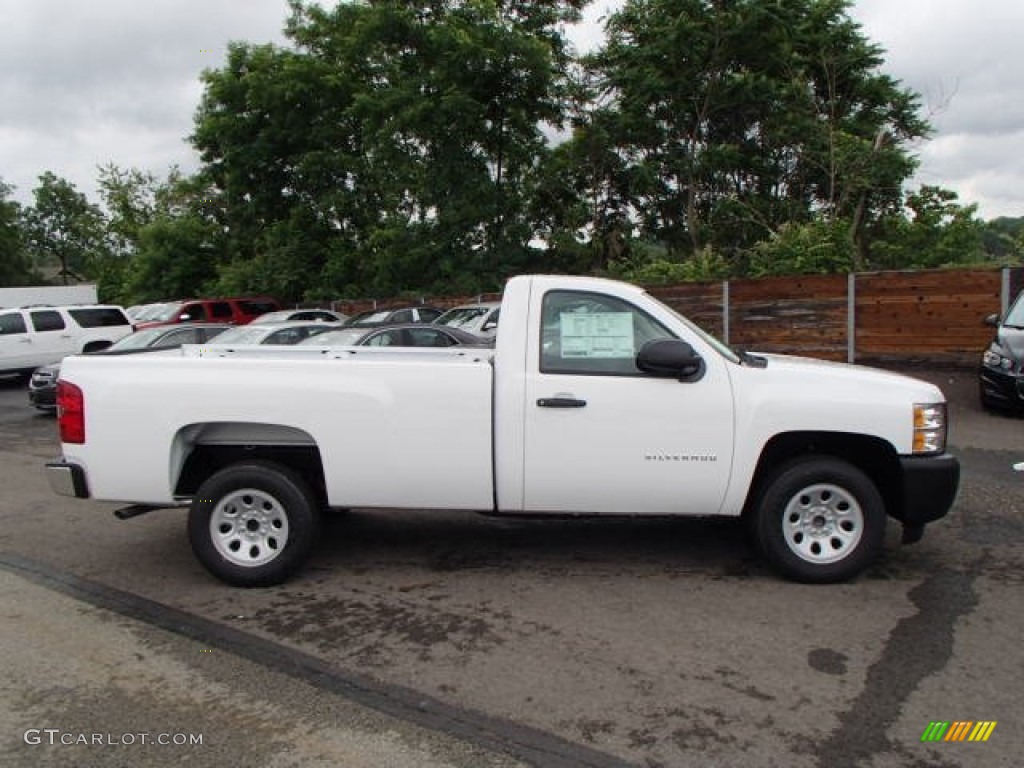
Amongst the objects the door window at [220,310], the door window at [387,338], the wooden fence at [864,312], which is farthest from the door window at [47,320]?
the wooden fence at [864,312]

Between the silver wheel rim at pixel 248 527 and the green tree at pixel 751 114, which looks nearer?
the silver wheel rim at pixel 248 527

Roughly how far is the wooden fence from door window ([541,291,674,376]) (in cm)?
1058

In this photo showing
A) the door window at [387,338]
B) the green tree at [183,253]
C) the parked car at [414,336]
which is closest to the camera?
the parked car at [414,336]

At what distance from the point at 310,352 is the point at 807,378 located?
315 centimetres

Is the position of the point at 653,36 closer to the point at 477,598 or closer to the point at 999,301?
the point at 999,301

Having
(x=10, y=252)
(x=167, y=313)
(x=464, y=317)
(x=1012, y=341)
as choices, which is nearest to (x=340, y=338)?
(x=464, y=317)

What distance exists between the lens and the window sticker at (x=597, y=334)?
477 cm

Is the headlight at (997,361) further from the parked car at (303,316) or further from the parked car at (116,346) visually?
the parked car at (303,316)

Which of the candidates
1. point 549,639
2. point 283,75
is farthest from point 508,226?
point 549,639

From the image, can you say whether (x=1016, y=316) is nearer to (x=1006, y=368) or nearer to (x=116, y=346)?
(x=1006, y=368)

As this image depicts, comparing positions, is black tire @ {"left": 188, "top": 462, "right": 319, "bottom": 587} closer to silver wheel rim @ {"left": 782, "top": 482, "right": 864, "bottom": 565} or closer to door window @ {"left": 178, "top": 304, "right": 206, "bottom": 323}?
silver wheel rim @ {"left": 782, "top": 482, "right": 864, "bottom": 565}

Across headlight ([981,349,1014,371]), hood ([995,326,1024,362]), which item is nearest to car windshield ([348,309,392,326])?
headlight ([981,349,1014,371])

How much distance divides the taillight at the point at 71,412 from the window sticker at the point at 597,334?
2933 mm

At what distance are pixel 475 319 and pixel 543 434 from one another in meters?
11.6
